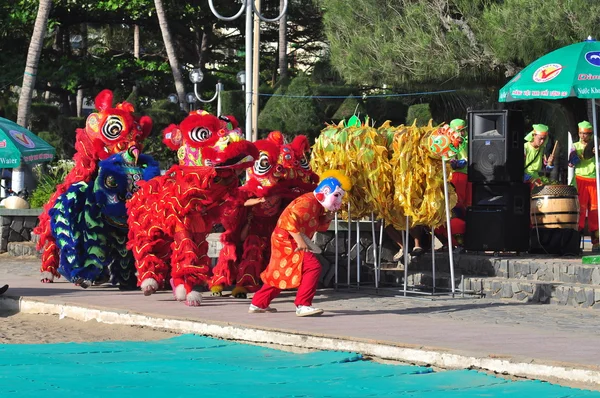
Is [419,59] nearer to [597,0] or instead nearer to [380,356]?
[597,0]

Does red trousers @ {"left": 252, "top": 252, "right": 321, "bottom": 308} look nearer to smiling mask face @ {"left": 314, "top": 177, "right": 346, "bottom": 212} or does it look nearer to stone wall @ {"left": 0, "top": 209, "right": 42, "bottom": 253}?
smiling mask face @ {"left": 314, "top": 177, "right": 346, "bottom": 212}

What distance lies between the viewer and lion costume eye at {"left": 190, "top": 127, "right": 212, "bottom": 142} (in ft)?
39.8

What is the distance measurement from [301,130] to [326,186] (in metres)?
19.1

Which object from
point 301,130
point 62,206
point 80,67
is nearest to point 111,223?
point 62,206

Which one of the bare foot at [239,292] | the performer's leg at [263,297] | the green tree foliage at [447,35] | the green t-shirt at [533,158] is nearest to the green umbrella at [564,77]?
the green t-shirt at [533,158]

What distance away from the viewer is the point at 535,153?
15961mm

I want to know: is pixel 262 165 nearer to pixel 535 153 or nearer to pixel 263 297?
pixel 263 297

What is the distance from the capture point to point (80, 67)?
33562 millimetres

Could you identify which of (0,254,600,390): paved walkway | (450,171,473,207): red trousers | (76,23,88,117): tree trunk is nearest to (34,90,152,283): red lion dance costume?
(0,254,600,390): paved walkway

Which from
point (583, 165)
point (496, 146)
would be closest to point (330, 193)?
point (496, 146)

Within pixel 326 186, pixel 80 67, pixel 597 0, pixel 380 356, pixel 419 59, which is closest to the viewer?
pixel 380 356

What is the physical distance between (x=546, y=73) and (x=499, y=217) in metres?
2.05

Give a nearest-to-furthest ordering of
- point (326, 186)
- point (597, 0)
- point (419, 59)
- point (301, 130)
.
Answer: point (326, 186) < point (597, 0) < point (419, 59) < point (301, 130)

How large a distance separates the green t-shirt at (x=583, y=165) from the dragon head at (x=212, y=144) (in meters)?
5.49
